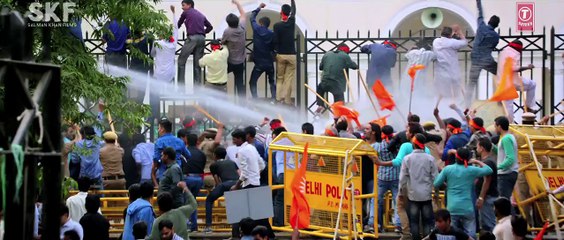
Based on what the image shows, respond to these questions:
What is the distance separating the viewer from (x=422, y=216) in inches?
612

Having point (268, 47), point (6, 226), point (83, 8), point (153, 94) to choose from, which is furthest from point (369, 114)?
point (6, 226)

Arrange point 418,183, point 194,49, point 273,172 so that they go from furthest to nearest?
point 194,49 → point 273,172 → point 418,183

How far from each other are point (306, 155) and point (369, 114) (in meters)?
7.63

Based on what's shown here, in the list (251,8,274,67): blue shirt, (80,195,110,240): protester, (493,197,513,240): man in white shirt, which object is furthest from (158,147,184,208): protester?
(251,8,274,67): blue shirt

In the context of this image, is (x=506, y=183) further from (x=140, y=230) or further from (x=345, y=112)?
(x=140, y=230)

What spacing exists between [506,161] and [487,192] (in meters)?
0.52

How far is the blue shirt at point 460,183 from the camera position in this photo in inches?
594

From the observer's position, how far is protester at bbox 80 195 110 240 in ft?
44.7

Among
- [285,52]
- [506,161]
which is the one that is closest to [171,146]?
[506,161]

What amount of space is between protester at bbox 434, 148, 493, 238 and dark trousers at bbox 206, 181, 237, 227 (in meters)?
2.74

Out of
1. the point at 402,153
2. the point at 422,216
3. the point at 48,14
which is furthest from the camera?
the point at 402,153

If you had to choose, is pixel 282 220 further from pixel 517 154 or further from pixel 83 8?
pixel 83 8

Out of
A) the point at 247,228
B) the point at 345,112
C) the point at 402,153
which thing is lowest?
the point at 247,228

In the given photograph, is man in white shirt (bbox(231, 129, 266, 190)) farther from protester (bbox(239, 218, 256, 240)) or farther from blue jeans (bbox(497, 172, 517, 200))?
blue jeans (bbox(497, 172, 517, 200))
